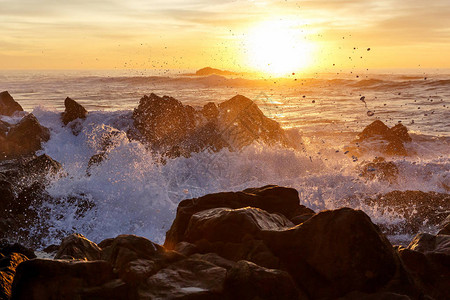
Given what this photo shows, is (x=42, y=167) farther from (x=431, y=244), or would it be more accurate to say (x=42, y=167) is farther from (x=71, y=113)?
(x=71, y=113)

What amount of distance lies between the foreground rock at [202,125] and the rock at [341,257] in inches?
413

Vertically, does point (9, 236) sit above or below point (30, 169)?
below

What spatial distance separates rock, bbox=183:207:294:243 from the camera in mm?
4541

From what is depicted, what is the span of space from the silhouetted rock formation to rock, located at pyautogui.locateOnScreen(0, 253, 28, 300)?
1019cm

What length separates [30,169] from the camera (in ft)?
31.0

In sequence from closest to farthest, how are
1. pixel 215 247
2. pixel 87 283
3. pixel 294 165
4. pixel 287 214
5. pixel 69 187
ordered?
pixel 87 283
pixel 215 247
pixel 287 214
pixel 69 187
pixel 294 165

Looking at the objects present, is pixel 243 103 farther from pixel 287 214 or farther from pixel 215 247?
pixel 215 247

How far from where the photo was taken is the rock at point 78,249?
4.90 meters

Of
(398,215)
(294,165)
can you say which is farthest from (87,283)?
(294,165)

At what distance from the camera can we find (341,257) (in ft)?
13.2

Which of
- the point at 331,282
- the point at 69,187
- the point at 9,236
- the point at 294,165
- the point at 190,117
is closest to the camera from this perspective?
the point at 331,282

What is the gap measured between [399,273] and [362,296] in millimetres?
451

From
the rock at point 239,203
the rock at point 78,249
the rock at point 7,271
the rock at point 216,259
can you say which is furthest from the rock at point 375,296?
the rock at point 7,271

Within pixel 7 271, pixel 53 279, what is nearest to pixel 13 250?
pixel 7 271
